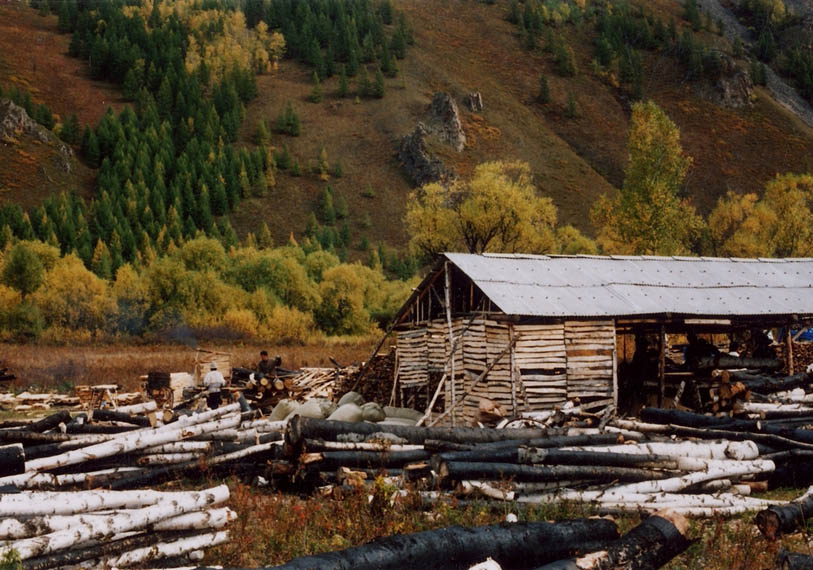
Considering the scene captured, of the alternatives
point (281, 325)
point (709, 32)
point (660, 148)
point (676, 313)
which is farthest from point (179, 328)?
point (709, 32)

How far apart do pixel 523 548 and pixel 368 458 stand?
4656 millimetres

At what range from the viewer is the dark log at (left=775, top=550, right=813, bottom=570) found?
6.62 meters

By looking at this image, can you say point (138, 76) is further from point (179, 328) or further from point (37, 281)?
point (179, 328)

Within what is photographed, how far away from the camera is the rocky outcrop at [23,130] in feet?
370

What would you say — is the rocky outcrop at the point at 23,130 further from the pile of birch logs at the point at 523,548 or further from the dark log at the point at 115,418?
the pile of birch logs at the point at 523,548

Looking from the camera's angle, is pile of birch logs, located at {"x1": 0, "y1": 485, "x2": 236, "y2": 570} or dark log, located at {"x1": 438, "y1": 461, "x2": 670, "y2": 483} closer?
pile of birch logs, located at {"x1": 0, "y1": 485, "x2": 236, "y2": 570}

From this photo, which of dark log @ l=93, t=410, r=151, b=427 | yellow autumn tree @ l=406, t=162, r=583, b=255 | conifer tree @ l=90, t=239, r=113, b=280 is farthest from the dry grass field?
conifer tree @ l=90, t=239, r=113, b=280

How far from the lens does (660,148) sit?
174 ft

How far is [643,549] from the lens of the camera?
6.97m

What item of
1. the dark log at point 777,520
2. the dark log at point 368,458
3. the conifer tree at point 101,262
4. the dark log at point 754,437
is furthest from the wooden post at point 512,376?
the conifer tree at point 101,262

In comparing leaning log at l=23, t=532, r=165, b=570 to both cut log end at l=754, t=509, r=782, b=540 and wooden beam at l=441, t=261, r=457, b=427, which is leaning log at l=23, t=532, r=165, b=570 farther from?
wooden beam at l=441, t=261, r=457, b=427

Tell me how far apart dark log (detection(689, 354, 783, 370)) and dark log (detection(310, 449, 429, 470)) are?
11.1 metres

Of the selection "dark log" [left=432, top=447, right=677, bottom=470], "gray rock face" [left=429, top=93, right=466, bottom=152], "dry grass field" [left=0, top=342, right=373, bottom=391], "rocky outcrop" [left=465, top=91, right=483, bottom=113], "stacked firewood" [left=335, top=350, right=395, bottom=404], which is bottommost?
"dry grass field" [left=0, top=342, right=373, bottom=391]

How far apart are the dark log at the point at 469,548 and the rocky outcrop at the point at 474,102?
133932 mm
